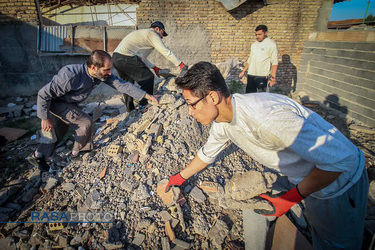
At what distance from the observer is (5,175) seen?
3209mm

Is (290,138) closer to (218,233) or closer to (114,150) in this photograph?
(218,233)

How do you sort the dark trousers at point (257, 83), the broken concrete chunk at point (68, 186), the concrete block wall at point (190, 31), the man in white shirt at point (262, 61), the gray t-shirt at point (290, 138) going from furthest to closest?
the concrete block wall at point (190, 31) < the dark trousers at point (257, 83) < the man in white shirt at point (262, 61) < the broken concrete chunk at point (68, 186) < the gray t-shirt at point (290, 138)

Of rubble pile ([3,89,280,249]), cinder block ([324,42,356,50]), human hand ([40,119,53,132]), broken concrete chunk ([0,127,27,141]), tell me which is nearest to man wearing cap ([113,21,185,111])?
rubble pile ([3,89,280,249])

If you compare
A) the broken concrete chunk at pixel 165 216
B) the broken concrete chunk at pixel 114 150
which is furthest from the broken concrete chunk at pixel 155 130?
the broken concrete chunk at pixel 165 216

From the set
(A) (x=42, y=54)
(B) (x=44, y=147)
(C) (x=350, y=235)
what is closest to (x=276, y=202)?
(C) (x=350, y=235)

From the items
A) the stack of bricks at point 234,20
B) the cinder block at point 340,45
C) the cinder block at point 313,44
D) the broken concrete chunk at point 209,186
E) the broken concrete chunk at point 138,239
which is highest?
the stack of bricks at point 234,20

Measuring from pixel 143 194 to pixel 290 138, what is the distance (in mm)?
1783

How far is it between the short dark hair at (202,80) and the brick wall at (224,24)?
5.59 meters

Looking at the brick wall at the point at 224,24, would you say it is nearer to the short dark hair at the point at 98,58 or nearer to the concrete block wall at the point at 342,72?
the concrete block wall at the point at 342,72

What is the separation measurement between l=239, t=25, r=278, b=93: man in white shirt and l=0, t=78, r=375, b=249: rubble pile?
8.26ft

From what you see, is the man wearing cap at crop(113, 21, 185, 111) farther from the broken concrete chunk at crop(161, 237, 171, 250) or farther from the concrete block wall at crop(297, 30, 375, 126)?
the concrete block wall at crop(297, 30, 375, 126)

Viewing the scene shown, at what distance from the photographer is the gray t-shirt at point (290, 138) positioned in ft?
3.64

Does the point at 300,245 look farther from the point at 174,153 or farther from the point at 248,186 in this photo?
the point at 174,153

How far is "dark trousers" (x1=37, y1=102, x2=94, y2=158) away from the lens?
9.45 feet
